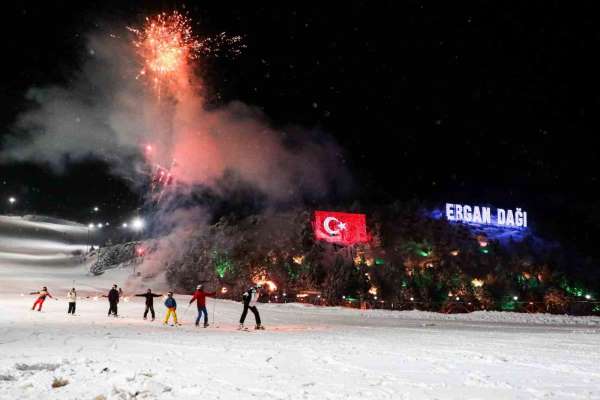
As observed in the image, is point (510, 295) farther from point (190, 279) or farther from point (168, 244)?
point (168, 244)

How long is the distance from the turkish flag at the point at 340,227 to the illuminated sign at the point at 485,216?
1327 centimetres

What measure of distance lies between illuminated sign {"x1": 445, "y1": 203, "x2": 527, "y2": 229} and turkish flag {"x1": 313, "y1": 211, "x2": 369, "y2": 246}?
1327 centimetres

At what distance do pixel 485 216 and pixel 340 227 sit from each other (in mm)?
22004

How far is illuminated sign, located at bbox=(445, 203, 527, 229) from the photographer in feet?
209

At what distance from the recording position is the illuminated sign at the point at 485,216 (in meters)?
63.7

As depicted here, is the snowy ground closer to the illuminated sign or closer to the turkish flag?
the turkish flag

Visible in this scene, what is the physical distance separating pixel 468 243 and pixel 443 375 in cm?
5434

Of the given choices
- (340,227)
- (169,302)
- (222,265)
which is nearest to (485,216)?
(340,227)

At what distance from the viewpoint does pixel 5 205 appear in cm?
13975

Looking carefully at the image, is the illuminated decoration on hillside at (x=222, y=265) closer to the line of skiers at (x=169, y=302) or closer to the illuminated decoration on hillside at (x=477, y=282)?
the illuminated decoration on hillside at (x=477, y=282)

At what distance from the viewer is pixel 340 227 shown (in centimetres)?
5556

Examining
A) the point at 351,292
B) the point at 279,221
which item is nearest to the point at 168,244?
the point at 279,221

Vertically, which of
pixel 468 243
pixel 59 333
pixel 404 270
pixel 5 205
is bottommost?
pixel 59 333

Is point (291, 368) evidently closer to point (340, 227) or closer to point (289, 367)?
point (289, 367)
